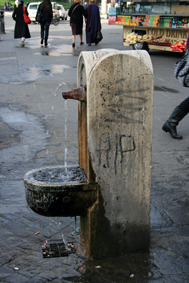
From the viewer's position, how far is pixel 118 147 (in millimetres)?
3150

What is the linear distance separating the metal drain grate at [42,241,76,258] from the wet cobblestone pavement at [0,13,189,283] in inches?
1.6

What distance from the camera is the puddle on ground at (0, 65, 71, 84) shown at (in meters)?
10.8

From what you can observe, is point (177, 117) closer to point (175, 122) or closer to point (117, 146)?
point (175, 122)

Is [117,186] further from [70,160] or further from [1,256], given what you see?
[70,160]

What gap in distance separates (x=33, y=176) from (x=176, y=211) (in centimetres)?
150

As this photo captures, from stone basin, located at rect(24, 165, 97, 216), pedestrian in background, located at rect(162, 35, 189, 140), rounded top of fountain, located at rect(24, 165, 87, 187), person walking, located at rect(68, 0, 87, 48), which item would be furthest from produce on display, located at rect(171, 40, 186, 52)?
stone basin, located at rect(24, 165, 97, 216)

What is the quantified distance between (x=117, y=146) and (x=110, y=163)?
0.13 m

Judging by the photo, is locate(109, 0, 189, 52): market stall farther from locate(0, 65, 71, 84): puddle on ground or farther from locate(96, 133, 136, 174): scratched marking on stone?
locate(96, 133, 136, 174): scratched marking on stone

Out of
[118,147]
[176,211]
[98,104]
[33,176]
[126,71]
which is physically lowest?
[176,211]

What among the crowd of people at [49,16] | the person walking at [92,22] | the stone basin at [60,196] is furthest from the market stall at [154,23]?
the stone basin at [60,196]

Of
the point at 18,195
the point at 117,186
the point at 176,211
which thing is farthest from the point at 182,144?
the point at 117,186

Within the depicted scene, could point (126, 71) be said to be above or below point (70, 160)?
above

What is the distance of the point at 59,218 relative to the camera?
4008mm

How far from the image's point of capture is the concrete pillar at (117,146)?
303 cm
